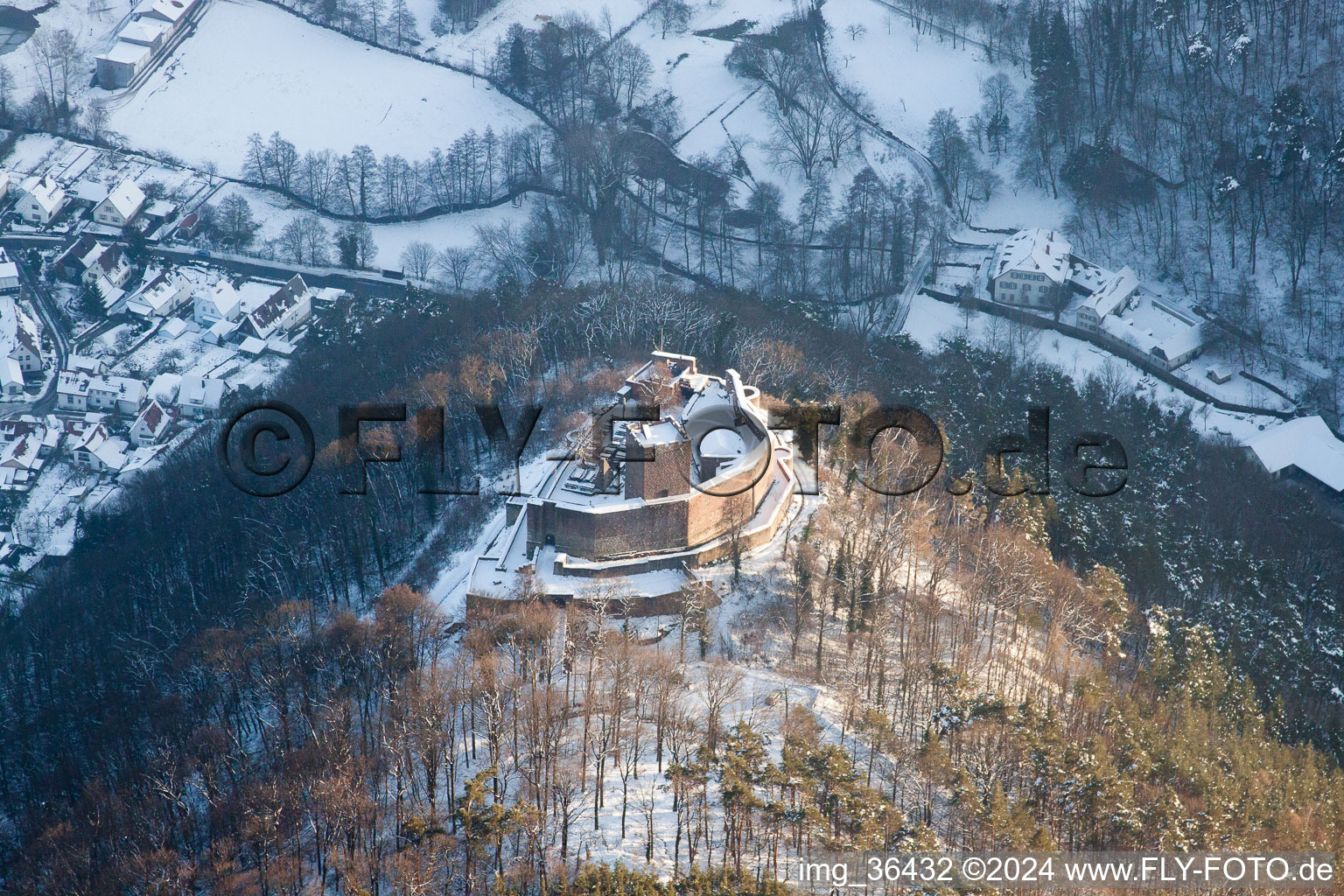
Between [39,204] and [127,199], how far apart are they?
5091mm

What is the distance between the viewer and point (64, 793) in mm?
49469

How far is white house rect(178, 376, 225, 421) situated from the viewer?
77000 mm

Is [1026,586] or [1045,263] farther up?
[1045,263]

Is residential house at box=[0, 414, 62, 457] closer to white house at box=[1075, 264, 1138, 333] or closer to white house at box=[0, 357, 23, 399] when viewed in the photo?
white house at box=[0, 357, 23, 399]

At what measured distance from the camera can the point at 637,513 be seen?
51062 mm

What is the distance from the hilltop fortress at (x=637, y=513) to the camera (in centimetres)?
5050

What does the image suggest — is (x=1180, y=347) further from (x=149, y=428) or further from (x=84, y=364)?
(x=84, y=364)

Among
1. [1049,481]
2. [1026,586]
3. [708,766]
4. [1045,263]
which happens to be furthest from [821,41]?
[708,766]

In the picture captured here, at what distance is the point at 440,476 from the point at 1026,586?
23.5 m

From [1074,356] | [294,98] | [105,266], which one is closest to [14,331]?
[105,266]

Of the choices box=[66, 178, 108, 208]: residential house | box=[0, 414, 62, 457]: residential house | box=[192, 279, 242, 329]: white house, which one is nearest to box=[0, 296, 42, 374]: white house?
box=[0, 414, 62, 457]: residential house

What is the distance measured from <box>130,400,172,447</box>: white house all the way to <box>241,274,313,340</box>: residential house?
771cm

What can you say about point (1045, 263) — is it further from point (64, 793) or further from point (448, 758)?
point (64, 793)

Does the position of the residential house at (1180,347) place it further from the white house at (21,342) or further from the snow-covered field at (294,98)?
the white house at (21,342)
